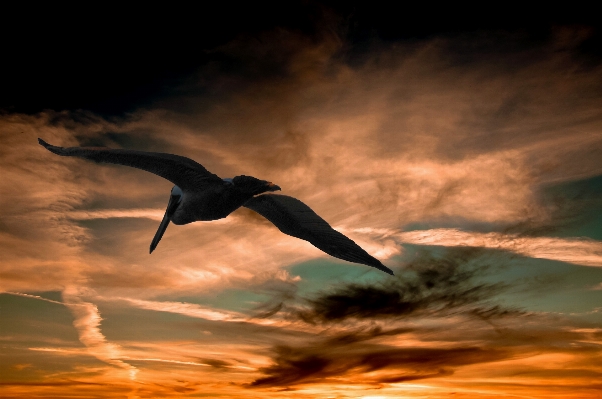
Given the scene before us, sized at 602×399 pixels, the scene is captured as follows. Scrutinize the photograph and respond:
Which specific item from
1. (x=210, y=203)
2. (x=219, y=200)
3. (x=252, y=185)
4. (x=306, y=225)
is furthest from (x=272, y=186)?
(x=306, y=225)

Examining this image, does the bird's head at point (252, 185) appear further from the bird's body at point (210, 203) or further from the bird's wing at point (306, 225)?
the bird's wing at point (306, 225)

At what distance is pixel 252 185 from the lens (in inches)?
358

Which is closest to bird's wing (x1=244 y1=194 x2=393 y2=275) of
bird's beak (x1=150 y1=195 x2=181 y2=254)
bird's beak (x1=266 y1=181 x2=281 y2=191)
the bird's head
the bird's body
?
the bird's body

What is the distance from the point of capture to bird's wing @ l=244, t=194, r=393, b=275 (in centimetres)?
1038

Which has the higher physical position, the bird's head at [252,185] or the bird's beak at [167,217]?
the bird's beak at [167,217]

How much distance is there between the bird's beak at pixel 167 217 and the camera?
10789 mm

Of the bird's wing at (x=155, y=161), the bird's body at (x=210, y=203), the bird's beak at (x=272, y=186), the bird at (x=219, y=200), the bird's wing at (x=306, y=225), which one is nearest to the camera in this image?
the bird's wing at (x=155, y=161)

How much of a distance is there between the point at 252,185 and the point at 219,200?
109 cm

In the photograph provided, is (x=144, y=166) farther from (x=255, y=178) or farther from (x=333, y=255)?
(x=333, y=255)

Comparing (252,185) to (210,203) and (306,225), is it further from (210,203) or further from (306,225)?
(306,225)

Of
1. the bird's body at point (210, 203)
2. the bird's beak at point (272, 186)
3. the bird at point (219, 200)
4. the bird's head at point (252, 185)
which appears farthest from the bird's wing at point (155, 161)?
the bird's beak at point (272, 186)

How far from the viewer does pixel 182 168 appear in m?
8.93

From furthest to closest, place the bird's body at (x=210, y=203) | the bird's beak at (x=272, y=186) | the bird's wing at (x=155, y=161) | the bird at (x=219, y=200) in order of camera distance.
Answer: the bird's body at (x=210, y=203)
the bird's beak at (x=272, y=186)
the bird at (x=219, y=200)
the bird's wing at (x=155, y=161)

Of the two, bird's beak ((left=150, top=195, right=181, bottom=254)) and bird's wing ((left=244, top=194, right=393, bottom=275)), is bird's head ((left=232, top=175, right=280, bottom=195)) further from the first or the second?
bird's beak ((left=150, top=195, right=181, bottom=254))
